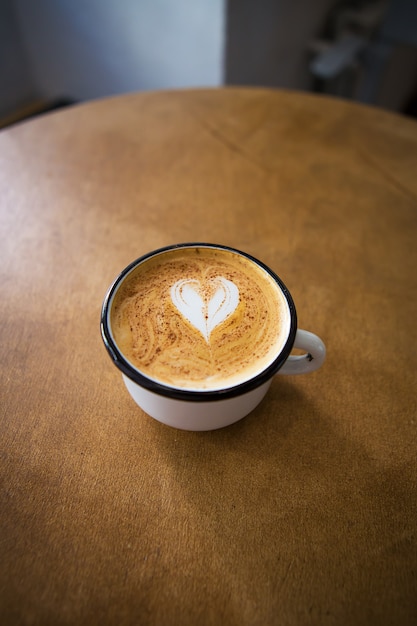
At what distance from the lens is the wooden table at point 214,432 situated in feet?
1.30

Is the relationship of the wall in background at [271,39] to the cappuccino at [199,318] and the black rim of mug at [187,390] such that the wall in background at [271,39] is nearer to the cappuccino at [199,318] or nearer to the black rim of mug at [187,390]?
the cappuccino at [199,318]

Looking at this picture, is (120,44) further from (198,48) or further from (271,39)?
(271,39)

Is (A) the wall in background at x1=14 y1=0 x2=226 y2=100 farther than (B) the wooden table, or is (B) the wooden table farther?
(A) the wall in background at x1=14 y1=0 x2=226 y2=100

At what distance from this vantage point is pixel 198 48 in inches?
66.6

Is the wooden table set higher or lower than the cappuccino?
lower

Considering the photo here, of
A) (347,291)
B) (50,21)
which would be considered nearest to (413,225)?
(347,291)

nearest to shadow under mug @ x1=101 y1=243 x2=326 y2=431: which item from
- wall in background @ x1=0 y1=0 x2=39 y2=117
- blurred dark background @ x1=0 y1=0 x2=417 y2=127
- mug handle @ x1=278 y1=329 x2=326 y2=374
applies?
mug handle @ x1=278 y1=329 x2=326 y2=374

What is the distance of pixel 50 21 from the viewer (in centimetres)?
198

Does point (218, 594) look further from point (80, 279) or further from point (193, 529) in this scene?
point (80, 279)

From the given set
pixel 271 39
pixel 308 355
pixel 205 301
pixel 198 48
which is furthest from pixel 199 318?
pixel 271 39

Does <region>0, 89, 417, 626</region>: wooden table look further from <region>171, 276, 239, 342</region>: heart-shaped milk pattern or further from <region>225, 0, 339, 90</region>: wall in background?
<region>225, 0, 339, 90</region>: wall in background

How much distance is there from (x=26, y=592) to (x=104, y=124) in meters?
0.89

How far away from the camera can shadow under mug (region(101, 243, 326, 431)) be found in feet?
1.32

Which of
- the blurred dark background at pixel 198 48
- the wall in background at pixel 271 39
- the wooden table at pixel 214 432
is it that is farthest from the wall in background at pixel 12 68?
the wooden table at pixel 214 432
